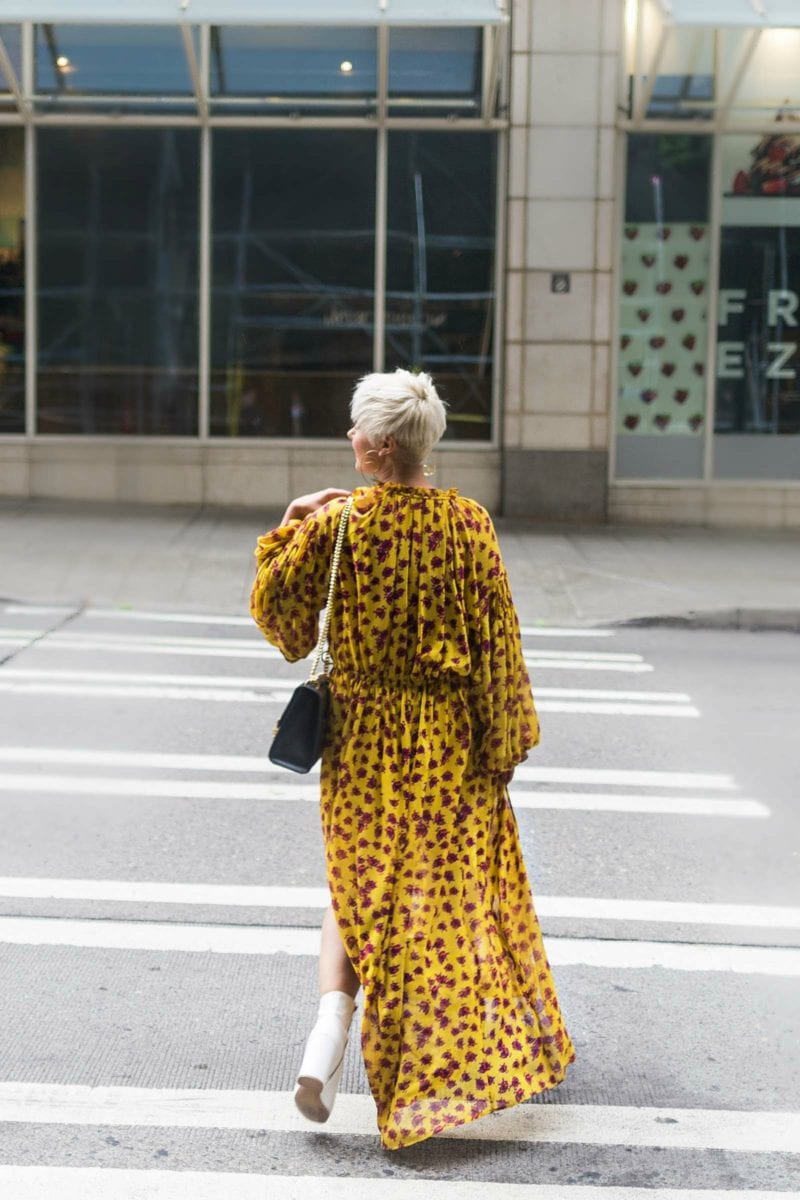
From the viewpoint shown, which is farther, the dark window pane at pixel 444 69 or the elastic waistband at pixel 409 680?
the dark window pane at pixel 444 69

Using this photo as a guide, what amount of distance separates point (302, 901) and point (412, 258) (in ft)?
39.8

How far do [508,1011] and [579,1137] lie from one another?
33 centimetres

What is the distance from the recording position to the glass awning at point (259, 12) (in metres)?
15.0

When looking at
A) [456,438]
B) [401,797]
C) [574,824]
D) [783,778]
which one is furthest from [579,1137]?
[456,438]

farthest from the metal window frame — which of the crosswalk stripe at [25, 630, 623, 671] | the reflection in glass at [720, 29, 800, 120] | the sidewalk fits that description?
the crosswalk stripe at [25, 630, 623, 671]

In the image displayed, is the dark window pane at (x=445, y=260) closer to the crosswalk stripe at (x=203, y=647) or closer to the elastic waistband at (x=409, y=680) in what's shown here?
the crosswalk stripe at (x=203, y=647)

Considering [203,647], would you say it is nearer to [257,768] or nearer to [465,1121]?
[257,768]

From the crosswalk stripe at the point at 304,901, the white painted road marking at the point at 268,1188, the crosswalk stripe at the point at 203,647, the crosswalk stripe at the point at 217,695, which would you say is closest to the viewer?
the white painted road marking at the point at 268,1188

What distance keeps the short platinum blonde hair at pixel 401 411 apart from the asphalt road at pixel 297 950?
5.26 feet

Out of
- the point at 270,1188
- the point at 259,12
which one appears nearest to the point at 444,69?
the point at 259,12

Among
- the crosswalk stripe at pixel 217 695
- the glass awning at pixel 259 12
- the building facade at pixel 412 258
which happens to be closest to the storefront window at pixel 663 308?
the building facade at pixel 412 258

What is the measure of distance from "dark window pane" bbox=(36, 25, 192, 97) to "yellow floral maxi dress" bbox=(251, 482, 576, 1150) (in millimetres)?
13890

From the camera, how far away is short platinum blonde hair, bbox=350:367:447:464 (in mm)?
3678

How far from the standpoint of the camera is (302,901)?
548 centimetres
